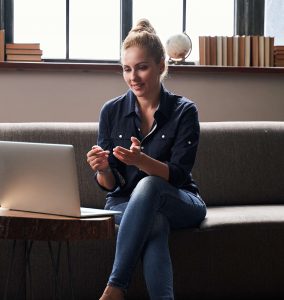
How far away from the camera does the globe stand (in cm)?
392

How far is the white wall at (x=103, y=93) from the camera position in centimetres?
376

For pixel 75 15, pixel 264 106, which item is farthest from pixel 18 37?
pixel 264 106

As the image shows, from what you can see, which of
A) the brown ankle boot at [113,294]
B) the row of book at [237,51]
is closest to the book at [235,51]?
the row of book at [237,51]

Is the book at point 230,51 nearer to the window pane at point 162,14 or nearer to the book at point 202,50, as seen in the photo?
the book at point 202,50

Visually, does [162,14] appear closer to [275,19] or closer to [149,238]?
[275,19]

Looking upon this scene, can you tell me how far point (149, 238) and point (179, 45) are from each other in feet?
6.11

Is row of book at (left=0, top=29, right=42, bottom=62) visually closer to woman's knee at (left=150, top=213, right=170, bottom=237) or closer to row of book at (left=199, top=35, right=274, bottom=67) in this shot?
row of book at (left=199, top=35, right=274, bottom=67)

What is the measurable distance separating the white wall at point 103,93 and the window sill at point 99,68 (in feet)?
0.10

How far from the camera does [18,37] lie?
3.99 m

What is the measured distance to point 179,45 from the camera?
3928 millimetres

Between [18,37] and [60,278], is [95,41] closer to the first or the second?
[18,37]

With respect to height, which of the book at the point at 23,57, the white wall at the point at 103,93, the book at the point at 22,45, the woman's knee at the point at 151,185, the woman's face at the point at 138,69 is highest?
the book at the point at 22,45

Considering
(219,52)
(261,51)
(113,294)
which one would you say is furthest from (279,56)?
(113,294)

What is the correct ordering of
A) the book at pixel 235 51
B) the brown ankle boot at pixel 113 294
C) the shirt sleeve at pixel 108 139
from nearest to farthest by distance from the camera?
the brown ankle boot at pixel 113 294
the shirt sleeve at pixel 108 139
the book at pixel 235 51
